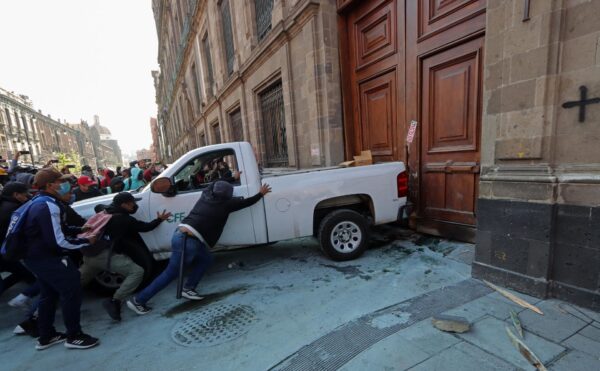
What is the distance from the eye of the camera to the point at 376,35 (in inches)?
232

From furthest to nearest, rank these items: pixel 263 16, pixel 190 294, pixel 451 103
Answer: pixel 263 16 < pixel 451 103 < pixel 190 294

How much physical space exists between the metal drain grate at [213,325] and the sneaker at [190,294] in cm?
31

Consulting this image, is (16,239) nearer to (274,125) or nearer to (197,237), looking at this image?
(197,237)

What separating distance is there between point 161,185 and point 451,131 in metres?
4.58

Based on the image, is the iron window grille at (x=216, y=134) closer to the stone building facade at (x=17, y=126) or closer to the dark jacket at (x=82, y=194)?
the dark jacket at (x=82, y=194)

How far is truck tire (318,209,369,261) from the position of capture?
14.5ft

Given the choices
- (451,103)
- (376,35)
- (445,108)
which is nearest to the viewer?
(451,103)

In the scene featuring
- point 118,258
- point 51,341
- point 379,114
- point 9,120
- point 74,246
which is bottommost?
point 51,341

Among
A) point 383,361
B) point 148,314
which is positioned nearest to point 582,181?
point 383,361

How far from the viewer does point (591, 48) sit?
101 inches

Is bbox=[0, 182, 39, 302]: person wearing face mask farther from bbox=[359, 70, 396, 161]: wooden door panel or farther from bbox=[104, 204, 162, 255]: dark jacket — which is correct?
bbox=[359, 70, 396, 161]: wooden door panel

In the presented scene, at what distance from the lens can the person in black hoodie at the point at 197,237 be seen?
11.3 ft

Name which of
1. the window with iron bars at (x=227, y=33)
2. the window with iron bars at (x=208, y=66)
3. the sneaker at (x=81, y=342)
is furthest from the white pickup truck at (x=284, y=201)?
the window with iron bars at (x=208, y=66)

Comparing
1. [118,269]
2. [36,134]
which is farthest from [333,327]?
[36,134]
